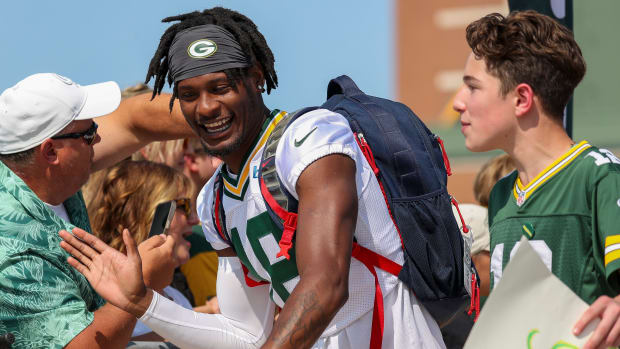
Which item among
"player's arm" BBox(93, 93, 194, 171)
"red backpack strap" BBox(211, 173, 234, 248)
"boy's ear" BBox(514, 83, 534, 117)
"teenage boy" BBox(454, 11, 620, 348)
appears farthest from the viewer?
"player's arm" BBox(93, 93, 194, 171)

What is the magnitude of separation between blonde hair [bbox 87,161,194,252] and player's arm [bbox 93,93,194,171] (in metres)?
0.19

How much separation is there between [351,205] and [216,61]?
→ 748 mm

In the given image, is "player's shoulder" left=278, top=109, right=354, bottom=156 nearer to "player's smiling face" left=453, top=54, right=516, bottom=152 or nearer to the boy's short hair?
"player's smiling face" left=453, top=54, right=516, bottom=152

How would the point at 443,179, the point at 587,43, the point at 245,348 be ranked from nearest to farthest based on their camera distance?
the point at 443,179, the point at 245,348, the point at 587,43

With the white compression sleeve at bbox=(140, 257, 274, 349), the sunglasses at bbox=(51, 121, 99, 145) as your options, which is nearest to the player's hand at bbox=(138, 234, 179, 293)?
the white compression sleeve at bbox=(140, 257, 274, 349)

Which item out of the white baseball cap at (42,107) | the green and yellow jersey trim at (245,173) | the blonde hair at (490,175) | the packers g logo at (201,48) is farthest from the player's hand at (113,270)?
the blonde hair at (490,175)

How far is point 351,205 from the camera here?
2680mm

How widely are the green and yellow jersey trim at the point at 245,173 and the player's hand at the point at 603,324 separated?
1.24 m

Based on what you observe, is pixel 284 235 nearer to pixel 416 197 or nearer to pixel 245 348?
pixel 416 197

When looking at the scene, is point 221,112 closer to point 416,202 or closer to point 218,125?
point 218,125

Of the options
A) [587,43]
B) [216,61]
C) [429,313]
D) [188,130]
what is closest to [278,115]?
[216,61]

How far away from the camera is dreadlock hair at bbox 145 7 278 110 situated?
3195mm

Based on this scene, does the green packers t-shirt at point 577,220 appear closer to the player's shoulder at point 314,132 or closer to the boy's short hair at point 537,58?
the boy's short hair at point 537,58

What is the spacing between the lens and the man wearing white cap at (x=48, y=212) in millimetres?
3229
